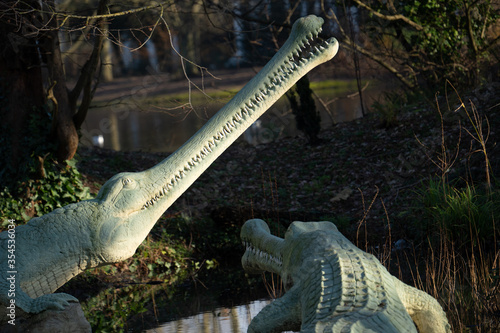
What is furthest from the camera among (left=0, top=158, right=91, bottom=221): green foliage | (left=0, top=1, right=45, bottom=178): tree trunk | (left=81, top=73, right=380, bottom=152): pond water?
(left=81, top=73, right=380, bottom=152): pond water

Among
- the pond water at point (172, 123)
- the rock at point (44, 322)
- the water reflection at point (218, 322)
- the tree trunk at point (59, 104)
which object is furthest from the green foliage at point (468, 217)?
the pond water at point (172, 123)

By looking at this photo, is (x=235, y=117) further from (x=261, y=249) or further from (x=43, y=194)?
(x=43, y=194)

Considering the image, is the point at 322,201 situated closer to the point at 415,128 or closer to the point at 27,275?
the point at 415,128

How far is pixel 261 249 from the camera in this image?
14.2ft

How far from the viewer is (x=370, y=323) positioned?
2746 millimetres

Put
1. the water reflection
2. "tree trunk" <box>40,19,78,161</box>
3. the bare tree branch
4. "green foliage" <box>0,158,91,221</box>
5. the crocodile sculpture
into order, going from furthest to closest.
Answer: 1. the bare tree branch
2. "green foliage" <box>0,158,91,221</box>
3. "tree trunk" <box>40,19,78,161</box>
4. the water reflection
5. the crocodile sculpture

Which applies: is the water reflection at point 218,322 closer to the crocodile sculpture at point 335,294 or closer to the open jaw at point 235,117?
the crocodile sculpture at point 335,294

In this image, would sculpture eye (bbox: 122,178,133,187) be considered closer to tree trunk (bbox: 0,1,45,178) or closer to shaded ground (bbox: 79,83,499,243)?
tree trunk (bbox: 0,1,45,178)

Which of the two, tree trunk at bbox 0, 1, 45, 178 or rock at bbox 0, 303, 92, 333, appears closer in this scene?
rock at bbox 0, 303, 92, 333

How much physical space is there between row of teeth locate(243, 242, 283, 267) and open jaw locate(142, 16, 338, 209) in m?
0.76

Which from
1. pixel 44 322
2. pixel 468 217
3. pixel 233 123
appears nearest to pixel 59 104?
pixel 233 123

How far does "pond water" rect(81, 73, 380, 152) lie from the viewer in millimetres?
14378

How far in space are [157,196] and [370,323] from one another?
1.91 metres

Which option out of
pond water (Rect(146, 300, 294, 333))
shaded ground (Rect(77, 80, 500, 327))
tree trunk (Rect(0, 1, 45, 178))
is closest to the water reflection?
pond water (Rect(146, 300, 294, 333))
